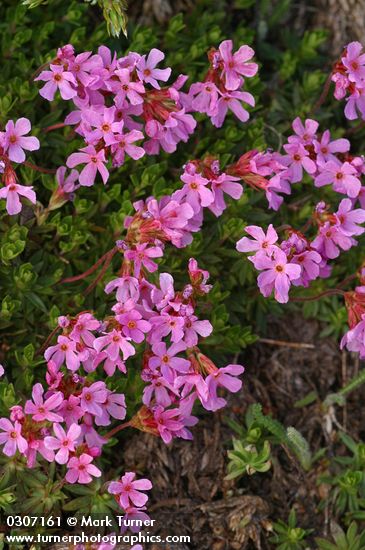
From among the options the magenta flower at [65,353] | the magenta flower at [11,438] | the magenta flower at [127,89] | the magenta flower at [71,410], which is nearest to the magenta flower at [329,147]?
the magenta flower at [127,89]

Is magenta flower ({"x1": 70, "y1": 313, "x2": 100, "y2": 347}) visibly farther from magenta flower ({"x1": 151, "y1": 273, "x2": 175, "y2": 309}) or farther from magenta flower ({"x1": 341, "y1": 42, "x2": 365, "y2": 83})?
magenta flower ({"x1": 341, "y1": 42, "x2": 365, "y2": 83})

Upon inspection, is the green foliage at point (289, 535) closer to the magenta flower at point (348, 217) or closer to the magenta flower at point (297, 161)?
the magenta flower at point (348, 217)

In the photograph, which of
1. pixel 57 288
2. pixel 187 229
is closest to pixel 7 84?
pixel 57 288

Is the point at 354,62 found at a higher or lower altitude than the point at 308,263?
higher

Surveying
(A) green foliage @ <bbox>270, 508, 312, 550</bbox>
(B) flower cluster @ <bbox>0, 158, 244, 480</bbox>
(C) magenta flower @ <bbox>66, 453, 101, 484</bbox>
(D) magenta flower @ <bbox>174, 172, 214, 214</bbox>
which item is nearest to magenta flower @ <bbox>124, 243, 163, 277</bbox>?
(B) flower cluster @ <bbox>0, 158, 244, 480</bbox>

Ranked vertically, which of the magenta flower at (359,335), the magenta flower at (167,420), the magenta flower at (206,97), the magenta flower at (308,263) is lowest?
the magenta flower at (167,420)

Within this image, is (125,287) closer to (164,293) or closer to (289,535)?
(164,293)

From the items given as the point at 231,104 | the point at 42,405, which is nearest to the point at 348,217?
the point at 231,104
